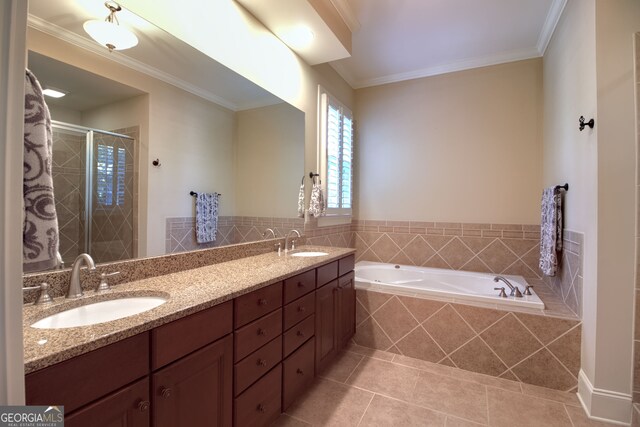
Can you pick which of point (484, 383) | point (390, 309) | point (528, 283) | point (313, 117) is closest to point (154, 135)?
point (313, 117)

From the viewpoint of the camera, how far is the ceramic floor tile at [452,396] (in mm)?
1745

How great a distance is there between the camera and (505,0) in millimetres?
2197

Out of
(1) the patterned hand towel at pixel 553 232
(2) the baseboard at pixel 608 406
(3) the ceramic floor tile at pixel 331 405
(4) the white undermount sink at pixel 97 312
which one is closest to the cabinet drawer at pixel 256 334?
(4) the white undermount sink at pixel 97 312

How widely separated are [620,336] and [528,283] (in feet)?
3.65

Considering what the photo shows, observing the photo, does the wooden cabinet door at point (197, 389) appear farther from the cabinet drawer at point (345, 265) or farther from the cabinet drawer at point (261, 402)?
the cabinet drawer at point (345, 265)

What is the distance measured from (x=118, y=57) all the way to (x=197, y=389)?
1.46m

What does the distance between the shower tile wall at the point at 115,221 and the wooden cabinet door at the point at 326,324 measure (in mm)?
1151

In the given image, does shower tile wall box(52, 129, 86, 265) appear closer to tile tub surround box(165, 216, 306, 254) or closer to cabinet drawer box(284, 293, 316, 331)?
tile tub surround box(165, 216, 306, 254)

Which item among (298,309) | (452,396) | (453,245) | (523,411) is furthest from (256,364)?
(453,245)

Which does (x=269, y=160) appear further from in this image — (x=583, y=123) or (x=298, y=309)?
(x=583, y=123)

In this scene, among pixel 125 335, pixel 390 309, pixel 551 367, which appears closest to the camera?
pixel 125 335

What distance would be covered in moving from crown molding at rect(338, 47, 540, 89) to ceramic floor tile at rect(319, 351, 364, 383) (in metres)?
2.92

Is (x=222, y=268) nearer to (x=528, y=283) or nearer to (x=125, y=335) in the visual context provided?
(x=125, y=335)

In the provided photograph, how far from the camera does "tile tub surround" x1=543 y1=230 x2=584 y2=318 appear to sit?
190 centimetres
